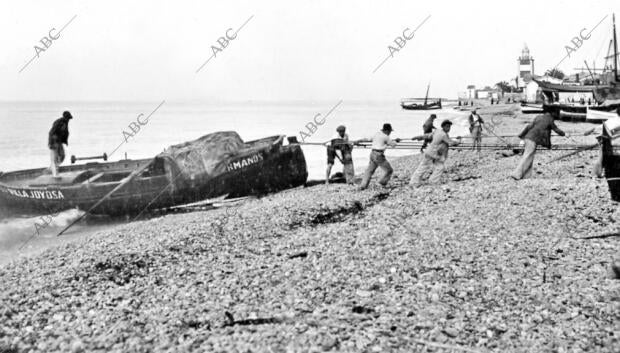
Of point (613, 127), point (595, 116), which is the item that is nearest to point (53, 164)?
point (613, 127)

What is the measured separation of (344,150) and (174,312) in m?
9.61

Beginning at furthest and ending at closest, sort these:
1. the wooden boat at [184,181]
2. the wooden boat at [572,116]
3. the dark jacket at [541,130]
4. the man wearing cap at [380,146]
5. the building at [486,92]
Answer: the building at [486,92] < the wooden boat at [572,116] < the wooden boat at [184,181] < the man wearing cap at [380,146] < the dark jacket at [541,130]

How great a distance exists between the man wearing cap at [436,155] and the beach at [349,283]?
2054mm

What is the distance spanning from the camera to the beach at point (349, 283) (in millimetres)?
5223

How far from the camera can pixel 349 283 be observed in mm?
6625

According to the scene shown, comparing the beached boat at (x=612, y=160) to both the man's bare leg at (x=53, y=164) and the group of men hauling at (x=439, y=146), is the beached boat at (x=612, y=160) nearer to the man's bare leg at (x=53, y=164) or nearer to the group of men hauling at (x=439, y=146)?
the group of men hauling at (x=439, y=146)

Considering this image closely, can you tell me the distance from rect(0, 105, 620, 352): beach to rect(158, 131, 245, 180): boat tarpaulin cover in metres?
5.22

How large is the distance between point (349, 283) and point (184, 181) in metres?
10.9

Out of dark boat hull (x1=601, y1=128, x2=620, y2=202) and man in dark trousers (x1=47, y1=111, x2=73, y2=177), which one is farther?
man in dark trousers (x1=47, y1=111, x2=73, y2=177)

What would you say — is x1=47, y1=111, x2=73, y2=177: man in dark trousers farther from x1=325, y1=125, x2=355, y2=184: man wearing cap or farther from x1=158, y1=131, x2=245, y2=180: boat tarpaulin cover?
x1=325, y1=125, x2=355, y2=184: man wearing cap

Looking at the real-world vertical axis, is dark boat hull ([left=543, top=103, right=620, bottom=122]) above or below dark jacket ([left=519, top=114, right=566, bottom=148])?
below

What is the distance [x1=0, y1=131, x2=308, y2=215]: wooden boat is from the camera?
1645 cm

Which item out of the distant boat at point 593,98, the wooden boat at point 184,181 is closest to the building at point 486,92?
the distant boat at point 593,98

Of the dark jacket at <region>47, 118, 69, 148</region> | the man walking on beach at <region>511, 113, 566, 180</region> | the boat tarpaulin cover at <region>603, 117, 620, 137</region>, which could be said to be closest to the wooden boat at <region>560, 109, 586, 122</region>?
the man walking on beach at <region>511, 113, 566, 180</region>
